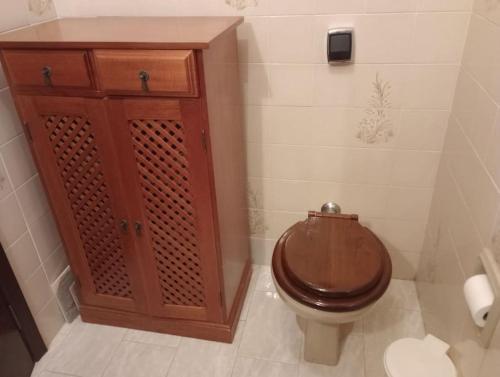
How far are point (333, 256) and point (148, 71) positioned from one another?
2.51ft

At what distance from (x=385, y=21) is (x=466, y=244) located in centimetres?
71

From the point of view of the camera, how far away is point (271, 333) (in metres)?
1.53

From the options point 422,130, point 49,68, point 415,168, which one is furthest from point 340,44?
point 49,68

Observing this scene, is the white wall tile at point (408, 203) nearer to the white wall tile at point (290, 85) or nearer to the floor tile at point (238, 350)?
the floor tile at point (238, 350)

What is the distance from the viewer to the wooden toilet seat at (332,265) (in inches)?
45.4

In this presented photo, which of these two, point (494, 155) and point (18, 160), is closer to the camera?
point (494, 155)

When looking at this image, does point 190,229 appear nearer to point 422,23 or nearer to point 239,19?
point 239,19

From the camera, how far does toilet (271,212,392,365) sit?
45.4 inches

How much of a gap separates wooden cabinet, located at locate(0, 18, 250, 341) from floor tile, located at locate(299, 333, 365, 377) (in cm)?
30

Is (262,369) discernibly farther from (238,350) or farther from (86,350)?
(86,350)

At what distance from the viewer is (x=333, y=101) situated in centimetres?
142

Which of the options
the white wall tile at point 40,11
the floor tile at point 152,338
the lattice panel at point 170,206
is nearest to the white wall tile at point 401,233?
the lattice panel at point 170,206

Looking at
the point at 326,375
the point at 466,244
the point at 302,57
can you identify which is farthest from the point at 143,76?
the point at 326,375

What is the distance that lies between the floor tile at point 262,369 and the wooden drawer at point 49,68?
3.38 feet
